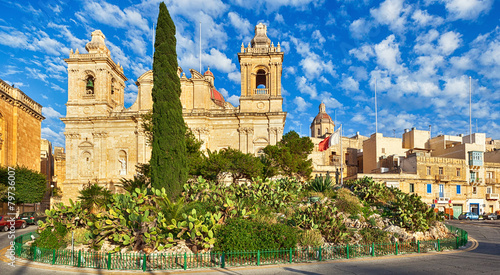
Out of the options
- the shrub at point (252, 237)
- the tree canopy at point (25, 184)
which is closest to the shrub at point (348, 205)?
the shrub at point (252, 237)

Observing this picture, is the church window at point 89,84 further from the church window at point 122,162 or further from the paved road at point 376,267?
the paved road at point 376,267

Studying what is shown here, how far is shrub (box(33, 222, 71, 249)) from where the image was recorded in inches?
594

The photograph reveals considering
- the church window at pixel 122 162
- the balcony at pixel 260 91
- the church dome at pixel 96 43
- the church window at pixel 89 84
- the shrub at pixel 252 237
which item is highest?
the church dome at pixel 96 43

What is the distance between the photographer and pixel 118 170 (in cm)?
4025

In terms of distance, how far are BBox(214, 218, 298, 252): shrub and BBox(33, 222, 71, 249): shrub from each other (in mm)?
7558

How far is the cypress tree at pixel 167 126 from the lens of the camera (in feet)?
61.8

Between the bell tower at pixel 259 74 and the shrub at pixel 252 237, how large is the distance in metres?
25.7

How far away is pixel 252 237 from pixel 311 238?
3032mm

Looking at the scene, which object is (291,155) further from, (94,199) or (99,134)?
(99,134)

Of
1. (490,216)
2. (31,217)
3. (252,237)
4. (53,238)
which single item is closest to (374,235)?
(252,237)

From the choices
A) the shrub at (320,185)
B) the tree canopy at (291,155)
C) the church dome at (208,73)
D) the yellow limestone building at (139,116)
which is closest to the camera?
the shrub at (320,185)

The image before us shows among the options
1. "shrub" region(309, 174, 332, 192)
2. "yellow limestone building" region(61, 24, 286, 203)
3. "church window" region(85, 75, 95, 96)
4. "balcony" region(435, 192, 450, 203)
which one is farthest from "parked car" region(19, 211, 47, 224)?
"balcony" region(435, 192, 450, 203)

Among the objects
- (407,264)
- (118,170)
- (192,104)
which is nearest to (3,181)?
(118,170)

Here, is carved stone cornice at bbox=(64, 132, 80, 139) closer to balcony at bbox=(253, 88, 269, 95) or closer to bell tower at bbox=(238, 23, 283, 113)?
bell tower at bbox=(238, 23, 283, 113)
